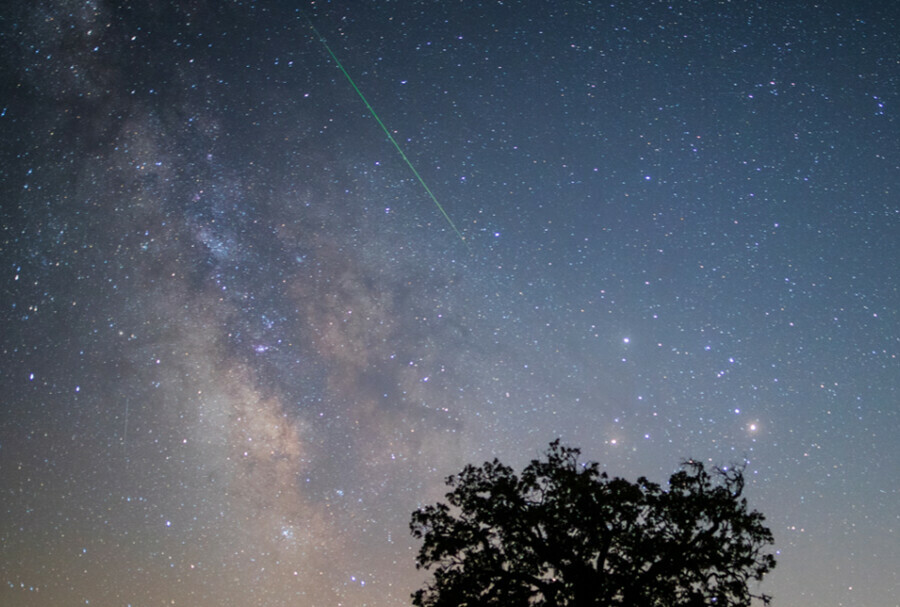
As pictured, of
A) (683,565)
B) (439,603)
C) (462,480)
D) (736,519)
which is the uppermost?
(462,480)

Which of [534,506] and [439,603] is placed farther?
[534,506]

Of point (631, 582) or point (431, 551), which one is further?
point (431, 551)

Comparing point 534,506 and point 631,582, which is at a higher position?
point 534,506

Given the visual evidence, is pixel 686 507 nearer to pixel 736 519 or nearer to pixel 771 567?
pixel 736 519

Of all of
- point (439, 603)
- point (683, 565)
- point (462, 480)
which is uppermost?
point (462, 480)

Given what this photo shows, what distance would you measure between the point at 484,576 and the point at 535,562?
128 centimetres

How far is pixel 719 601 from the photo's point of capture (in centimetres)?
1323

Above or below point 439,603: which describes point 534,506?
above

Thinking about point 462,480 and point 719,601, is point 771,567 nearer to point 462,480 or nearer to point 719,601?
point 719,601

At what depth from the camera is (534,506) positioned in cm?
1439

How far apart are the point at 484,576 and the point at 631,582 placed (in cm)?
334

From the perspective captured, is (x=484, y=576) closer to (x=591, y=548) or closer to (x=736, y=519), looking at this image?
(x=591, y=548)

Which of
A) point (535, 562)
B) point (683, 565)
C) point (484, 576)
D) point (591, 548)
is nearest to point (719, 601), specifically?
point (683, 565)

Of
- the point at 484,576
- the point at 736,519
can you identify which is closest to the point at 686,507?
the point at 736,519
